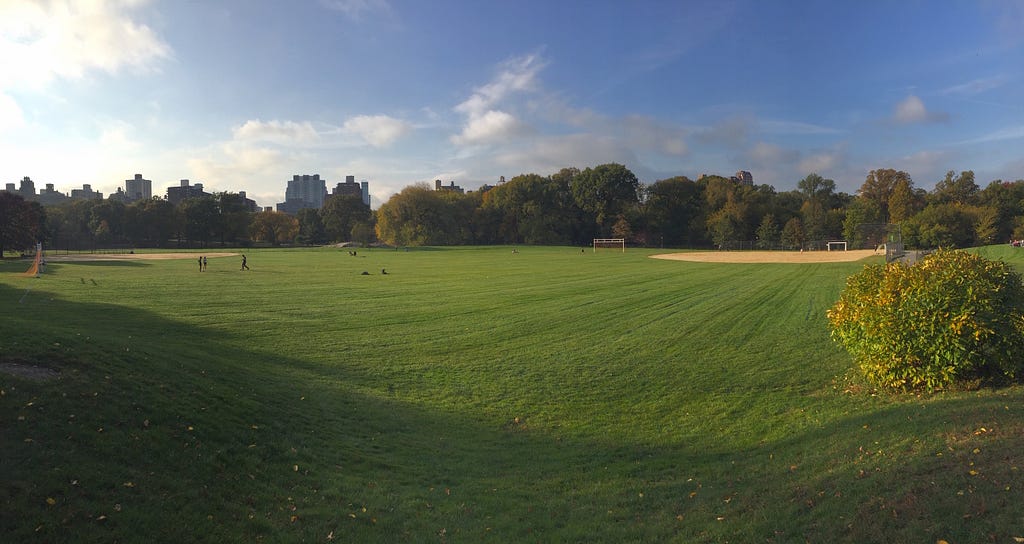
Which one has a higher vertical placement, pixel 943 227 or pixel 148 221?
pixel 148 221

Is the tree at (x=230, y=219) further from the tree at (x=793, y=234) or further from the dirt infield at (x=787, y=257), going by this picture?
the tree at (x=793, y=234)

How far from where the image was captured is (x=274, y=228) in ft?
426

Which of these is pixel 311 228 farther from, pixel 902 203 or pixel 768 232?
pixel 902 203

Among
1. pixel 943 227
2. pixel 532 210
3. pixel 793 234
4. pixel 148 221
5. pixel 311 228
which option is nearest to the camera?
pixel 943 227

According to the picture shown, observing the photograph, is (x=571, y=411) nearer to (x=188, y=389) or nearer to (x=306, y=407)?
(x=306, y=407)

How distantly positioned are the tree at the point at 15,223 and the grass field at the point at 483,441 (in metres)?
59.7

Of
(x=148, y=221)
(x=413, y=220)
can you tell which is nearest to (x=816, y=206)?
(x=413, y=220)

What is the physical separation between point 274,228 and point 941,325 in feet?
451

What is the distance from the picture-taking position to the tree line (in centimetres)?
9262

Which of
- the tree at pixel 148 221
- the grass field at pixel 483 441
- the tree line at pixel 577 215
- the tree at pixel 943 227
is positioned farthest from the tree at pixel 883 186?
the tree at pixel 148 221

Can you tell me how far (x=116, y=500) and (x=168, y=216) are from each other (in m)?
127

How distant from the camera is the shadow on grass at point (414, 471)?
508 cm

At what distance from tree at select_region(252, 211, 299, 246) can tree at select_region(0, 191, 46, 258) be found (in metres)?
60.5

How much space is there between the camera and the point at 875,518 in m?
4.89
